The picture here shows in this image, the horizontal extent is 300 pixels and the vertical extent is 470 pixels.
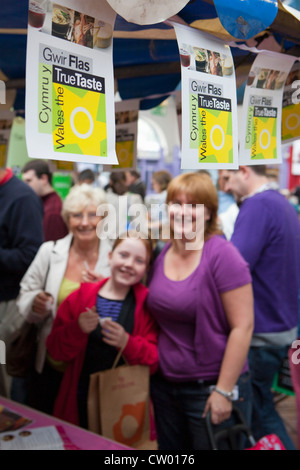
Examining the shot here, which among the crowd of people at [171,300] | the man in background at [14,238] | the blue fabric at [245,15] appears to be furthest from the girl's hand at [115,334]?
the blue fabric at [245,15]

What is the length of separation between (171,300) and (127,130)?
85 centimetres

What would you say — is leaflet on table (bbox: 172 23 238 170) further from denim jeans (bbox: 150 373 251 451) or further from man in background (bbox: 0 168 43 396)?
man in background (bbox: 0 168 43 396)

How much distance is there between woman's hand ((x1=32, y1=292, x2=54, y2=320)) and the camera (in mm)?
2301

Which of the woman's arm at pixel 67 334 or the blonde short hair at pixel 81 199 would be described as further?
the blonde short hair at pixel 81 199

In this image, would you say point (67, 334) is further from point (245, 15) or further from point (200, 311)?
point (245, 15)

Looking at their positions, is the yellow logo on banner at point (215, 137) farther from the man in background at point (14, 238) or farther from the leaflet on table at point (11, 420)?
the man in background at point (14, 238)

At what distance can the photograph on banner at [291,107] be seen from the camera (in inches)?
62.9

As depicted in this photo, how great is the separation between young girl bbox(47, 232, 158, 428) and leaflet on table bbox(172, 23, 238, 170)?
2.96 feet

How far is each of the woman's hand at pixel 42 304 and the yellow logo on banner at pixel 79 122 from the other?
1376 millimetres

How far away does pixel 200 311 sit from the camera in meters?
1.86

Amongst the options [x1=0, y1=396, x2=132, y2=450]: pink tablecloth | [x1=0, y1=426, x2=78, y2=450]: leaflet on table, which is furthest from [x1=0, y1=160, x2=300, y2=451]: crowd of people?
[x1=0, y1=426, x2=78, y2=450]: leaflet on table

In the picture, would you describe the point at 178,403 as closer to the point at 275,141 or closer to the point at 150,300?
the point at 150,300

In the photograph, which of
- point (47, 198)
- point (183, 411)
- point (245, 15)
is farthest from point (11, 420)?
point (47, 198)

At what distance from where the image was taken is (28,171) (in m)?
3.60
